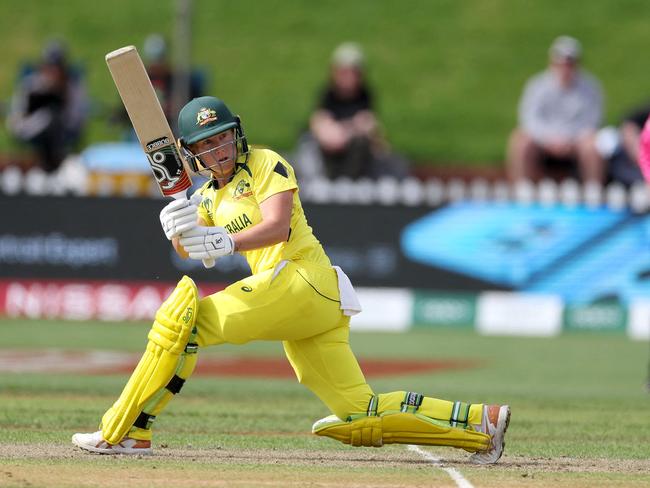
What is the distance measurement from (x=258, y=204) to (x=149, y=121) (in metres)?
0.75

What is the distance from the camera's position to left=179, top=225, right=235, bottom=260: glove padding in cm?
679

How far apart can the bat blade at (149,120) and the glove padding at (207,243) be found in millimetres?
560

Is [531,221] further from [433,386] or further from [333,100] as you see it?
[433,386]

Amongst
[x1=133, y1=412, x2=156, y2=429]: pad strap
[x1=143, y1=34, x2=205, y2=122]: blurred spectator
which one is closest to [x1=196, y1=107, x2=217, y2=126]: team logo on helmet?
[x1=133, y1=412, x2=156, y2=429]: pad strap

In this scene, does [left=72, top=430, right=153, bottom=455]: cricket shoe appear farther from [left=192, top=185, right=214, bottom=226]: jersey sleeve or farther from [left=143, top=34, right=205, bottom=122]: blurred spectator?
[left=143, top=34, right=205, bottom=122]: blurred spectator

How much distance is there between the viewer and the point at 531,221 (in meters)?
17.0

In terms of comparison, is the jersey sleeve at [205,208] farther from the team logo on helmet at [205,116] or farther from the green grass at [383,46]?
the green grass at [383,46]

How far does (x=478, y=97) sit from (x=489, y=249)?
870cm

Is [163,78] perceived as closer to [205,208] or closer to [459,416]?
[205,208]

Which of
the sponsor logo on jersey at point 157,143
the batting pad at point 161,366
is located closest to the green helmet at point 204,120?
the sponsor logo on jersey at point 157,143

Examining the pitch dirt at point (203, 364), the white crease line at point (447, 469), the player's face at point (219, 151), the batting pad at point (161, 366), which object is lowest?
the pitch dirt at point (203, 364)

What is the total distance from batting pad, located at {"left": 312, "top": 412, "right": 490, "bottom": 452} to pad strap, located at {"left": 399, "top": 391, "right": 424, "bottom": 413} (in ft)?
0.11

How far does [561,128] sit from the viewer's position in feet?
60.0

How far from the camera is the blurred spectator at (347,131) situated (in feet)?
60.0
